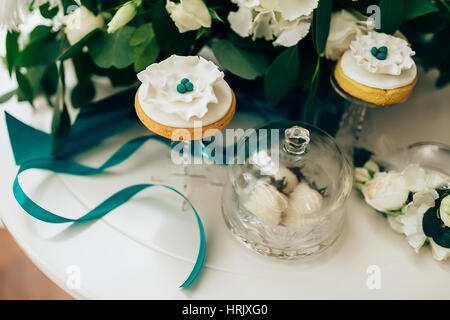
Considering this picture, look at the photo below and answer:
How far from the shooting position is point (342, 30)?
1.69 feet

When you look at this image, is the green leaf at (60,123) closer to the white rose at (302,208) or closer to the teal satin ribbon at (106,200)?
the teal satin ribbon at (106,200)

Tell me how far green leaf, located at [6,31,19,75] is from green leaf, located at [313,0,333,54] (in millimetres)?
394

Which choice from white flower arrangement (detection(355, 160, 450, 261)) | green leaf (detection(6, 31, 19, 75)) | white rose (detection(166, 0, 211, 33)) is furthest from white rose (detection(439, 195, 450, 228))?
green leaf (detection(6, 31, 19, 75))

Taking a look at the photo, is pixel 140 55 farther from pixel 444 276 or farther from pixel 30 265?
pixel 30 265

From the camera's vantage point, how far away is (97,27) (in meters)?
0.53

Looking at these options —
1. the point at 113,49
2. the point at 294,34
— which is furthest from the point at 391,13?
the point at 113,49

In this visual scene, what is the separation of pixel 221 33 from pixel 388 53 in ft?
0.69

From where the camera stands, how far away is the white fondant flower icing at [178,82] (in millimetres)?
420

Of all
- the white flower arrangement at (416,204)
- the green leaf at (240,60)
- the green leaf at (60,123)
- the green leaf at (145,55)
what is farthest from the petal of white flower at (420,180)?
the green leaf at (60,123)

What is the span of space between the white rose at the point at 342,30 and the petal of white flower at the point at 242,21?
3.9 inches

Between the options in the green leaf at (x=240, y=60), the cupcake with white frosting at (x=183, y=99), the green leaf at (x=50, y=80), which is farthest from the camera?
the green leaf at (x=50, y=80)

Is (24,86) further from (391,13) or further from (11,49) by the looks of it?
(391,13)

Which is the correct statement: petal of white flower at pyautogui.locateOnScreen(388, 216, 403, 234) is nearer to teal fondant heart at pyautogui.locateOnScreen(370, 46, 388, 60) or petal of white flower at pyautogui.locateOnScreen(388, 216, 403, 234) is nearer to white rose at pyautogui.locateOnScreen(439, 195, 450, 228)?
white rose at pyautogui.locateOnScreen(439, 195, 450, 228)

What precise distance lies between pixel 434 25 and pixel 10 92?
0.58 m
